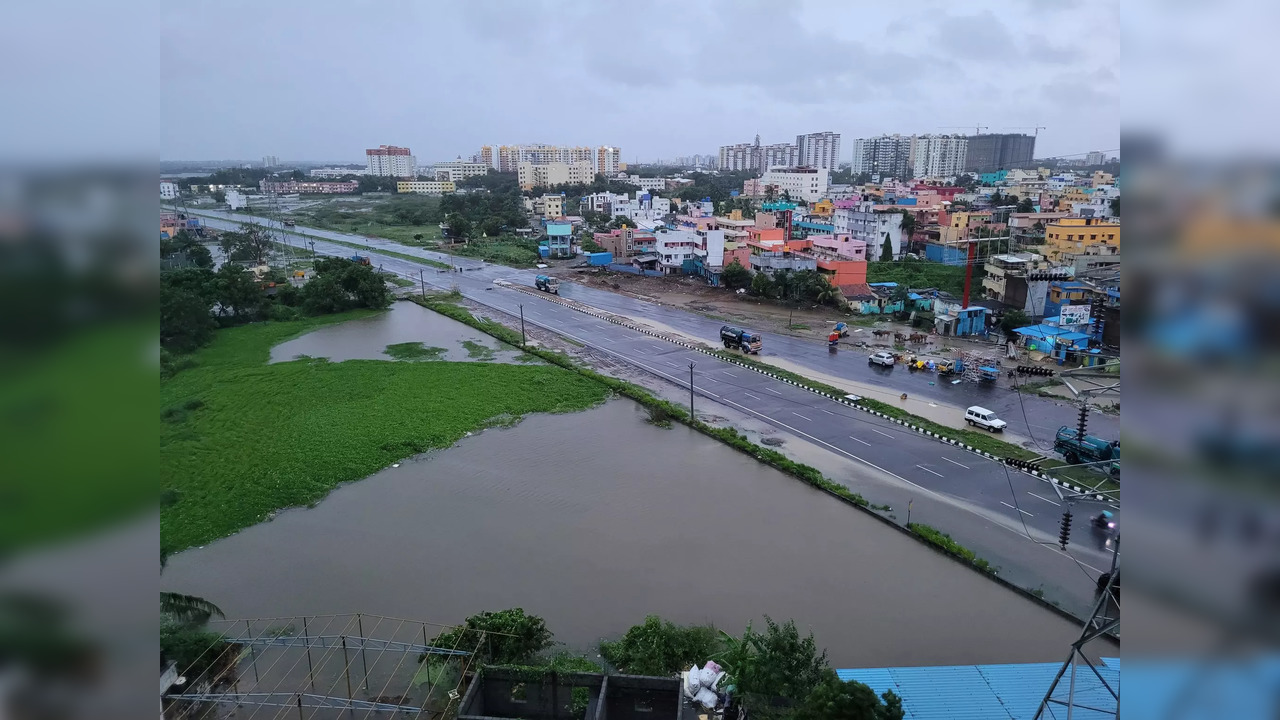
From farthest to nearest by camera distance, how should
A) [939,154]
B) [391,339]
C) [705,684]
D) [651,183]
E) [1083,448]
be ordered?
[939,154] < [651,183] < [391,339] < [1083,448] < [705,684]

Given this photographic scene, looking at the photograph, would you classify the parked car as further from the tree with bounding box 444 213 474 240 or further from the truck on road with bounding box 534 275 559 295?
the tree with bounding box 444 213 474 240

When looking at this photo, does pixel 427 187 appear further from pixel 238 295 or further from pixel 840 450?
pixel 840 450

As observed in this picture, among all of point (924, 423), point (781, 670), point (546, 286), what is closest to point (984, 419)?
point (924, 423)

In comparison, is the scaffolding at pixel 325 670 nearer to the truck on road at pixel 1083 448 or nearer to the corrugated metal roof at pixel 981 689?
the corrugated metal roof at pixel 981 689

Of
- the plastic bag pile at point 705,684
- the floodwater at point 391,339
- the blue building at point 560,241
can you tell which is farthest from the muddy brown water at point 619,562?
the blue building at point 560,241
